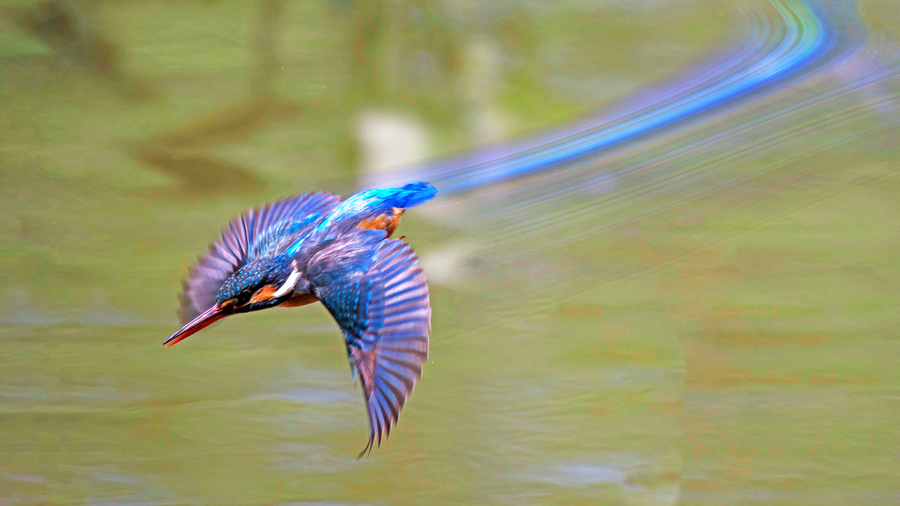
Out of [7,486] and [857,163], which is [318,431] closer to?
[7,486]

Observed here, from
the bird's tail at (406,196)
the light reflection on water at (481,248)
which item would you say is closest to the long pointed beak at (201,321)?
the bird's tail at (406,196)

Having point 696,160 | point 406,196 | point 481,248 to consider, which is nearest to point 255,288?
point 406,196

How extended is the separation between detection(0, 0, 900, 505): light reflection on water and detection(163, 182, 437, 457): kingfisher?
0.69ft

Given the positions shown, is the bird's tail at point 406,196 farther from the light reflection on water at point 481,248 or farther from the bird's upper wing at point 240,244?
the light reflection on water at point 481,248

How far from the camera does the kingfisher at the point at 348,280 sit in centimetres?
43

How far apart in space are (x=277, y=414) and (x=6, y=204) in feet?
1.29

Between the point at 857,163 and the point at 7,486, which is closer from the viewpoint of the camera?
the point at 7,486

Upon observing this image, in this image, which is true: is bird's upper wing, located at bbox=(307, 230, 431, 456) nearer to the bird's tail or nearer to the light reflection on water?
the bird's tail

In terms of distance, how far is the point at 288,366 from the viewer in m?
0.73

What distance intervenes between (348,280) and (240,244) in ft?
0.40

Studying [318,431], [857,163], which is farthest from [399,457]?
[857,163]

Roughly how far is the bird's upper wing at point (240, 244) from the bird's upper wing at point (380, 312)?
0.07 meters

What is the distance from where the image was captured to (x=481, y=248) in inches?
31.1

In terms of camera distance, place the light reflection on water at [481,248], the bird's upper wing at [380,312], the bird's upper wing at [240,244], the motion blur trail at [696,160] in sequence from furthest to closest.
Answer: the motion blur trail at [696,160] < the light reflection on water at [481,248] < the bird's upper wing at [240,244] < the bird's upper wing at [380,312]
